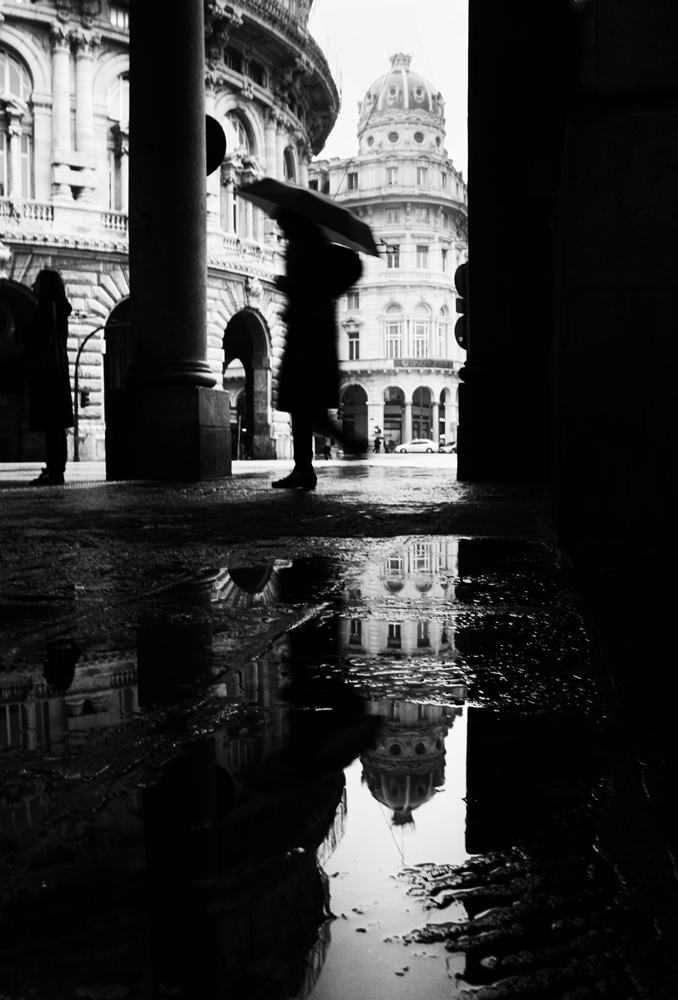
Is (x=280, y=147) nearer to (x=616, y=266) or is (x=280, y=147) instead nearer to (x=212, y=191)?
(x=212, y=191)

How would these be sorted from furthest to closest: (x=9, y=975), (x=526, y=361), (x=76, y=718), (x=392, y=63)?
1. (x=392, y=63)
2. (x=526, y=361)
3. (x=76, y=718)
4. (x=9, y=975)

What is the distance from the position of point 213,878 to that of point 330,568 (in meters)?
2.01

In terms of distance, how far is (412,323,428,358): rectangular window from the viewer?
63.7 metres

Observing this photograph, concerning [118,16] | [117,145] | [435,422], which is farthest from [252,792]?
[435,422]

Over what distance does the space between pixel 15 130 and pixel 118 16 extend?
5005mm

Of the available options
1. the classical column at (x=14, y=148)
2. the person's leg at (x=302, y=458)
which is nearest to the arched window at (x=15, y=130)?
the classical column at (x=14, y=148)

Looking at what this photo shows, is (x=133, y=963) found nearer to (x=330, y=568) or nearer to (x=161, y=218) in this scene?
(x=330, y=568)

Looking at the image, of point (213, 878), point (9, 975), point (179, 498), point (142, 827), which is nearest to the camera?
point (9, 975)

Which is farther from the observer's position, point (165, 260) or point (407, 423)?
point (407, 423)

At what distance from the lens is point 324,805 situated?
0.93 m

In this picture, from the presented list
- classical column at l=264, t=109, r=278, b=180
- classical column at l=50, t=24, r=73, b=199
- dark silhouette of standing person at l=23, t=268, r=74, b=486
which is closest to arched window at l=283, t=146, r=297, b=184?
classical column at l=264, t=109, r=278, b=180

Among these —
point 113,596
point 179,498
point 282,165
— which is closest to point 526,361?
point 179,498

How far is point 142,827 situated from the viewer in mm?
874

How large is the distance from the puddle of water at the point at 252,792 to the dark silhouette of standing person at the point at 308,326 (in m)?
5.16
